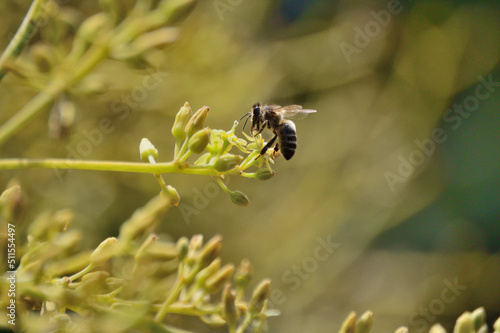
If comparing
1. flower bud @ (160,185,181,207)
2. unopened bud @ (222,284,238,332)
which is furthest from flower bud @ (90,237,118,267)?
unopened bud @ (222,284,238,332)

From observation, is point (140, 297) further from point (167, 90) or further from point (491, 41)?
point (491, 41)

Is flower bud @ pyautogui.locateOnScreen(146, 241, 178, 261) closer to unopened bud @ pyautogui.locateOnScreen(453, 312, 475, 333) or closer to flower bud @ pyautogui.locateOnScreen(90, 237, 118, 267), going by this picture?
flower bud @ pyautogui.locateOnScreen(90, 237, 118, 267)

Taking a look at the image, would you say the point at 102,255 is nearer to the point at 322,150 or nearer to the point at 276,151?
the point at 276,151

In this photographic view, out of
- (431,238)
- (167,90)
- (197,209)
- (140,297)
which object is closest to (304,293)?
(197,209)

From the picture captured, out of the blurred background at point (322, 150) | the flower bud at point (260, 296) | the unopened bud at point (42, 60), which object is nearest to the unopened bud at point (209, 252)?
the flower bud at point (260, 296)

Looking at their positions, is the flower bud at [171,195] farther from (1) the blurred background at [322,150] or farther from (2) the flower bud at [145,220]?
(1) the blurred background at [322,150]
